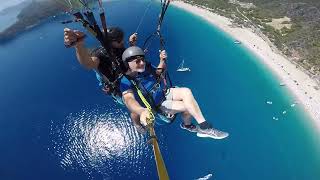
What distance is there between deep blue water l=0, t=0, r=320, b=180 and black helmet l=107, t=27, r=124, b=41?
2787cm

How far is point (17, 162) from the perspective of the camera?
41.6 metres

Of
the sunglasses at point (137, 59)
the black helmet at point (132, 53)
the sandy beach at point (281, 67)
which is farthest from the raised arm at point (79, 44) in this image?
the sandy beach at point (281, 67)

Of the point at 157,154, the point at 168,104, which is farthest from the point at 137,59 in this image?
the point at 157,154

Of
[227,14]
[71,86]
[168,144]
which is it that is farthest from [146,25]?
[168,144]

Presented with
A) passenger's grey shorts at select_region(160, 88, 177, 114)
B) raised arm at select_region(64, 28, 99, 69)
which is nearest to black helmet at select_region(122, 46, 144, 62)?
raised arm at select_region(64, 28, 99, 69)

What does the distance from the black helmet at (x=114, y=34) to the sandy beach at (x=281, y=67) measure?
118 feet

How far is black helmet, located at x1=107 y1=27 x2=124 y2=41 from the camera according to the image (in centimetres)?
1045

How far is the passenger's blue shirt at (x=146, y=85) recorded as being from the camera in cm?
1050

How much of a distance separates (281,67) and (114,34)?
45.4 meters

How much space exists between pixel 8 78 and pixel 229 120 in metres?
32.7

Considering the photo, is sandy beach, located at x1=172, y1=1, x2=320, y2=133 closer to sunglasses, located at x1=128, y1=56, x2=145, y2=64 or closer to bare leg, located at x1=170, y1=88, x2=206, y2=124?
bare leg, located at x1=170, y1=88, x2=206, y2=124

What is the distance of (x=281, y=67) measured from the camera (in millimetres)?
52375

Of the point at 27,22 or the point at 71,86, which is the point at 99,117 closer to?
the point at 71,86

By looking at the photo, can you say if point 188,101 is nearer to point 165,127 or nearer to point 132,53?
point 132,53
